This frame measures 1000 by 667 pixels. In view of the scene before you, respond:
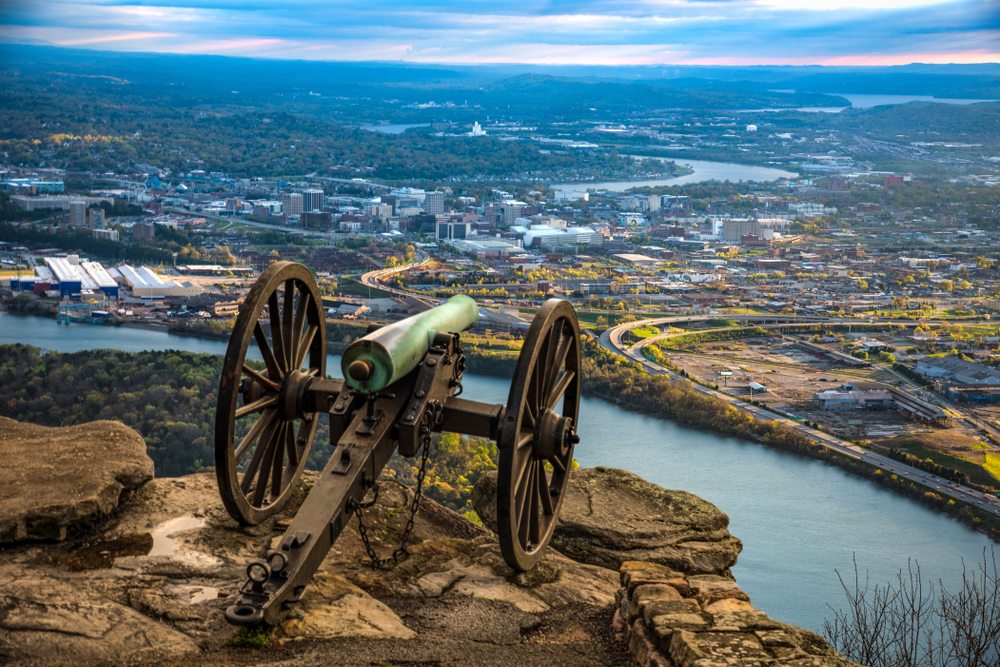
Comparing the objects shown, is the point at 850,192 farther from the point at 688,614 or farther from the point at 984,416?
the point at 688,614

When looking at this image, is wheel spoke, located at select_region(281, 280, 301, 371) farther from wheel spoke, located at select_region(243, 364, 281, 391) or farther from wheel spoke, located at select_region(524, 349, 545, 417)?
wheel spoke, located at select_region(524, 349, 545, 417)

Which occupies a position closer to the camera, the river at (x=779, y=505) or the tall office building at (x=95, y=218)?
the river at (x=779, y=505)

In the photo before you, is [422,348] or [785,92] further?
[785,92]

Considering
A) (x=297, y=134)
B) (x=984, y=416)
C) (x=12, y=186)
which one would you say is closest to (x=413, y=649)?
(x=984, y=416)

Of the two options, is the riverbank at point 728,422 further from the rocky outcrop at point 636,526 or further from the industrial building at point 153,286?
the industrial building at point 153,286

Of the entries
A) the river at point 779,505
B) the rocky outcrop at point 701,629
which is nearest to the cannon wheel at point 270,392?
the rocky outcrop at point 701,629

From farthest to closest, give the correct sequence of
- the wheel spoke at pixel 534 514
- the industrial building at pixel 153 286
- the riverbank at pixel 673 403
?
the industrial building at pixel 153 286 → the riverbank at pixel 673 403 → the wheel spoke at pixel 534 514
